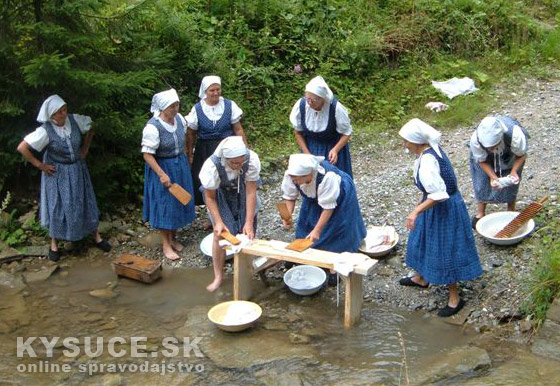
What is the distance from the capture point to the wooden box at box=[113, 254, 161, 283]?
692 cm

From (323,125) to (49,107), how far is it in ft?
9.18

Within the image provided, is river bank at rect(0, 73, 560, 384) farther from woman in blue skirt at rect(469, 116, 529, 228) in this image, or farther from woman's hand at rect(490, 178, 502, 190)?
woman's hand at rect(490, 178, 502, 190)

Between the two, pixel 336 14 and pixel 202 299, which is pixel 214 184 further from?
pixel 336 14

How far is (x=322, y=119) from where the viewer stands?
7.07 metres

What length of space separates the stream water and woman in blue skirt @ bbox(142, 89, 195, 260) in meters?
0.72

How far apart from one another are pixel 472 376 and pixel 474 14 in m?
8.99

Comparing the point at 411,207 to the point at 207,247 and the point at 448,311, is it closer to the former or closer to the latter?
the point at 448,311

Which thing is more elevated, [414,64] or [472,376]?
[414,64]

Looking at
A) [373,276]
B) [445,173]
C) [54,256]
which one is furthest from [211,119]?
[445,173]

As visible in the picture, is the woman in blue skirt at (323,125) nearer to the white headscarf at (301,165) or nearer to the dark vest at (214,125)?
the dark vest at (214,125)

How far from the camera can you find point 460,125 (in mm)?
10391

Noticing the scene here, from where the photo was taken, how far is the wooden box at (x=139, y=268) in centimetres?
692

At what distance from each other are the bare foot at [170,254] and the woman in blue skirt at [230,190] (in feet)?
2.58

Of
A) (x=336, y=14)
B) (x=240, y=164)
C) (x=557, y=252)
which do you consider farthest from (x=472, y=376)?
(x=336, y=14)
